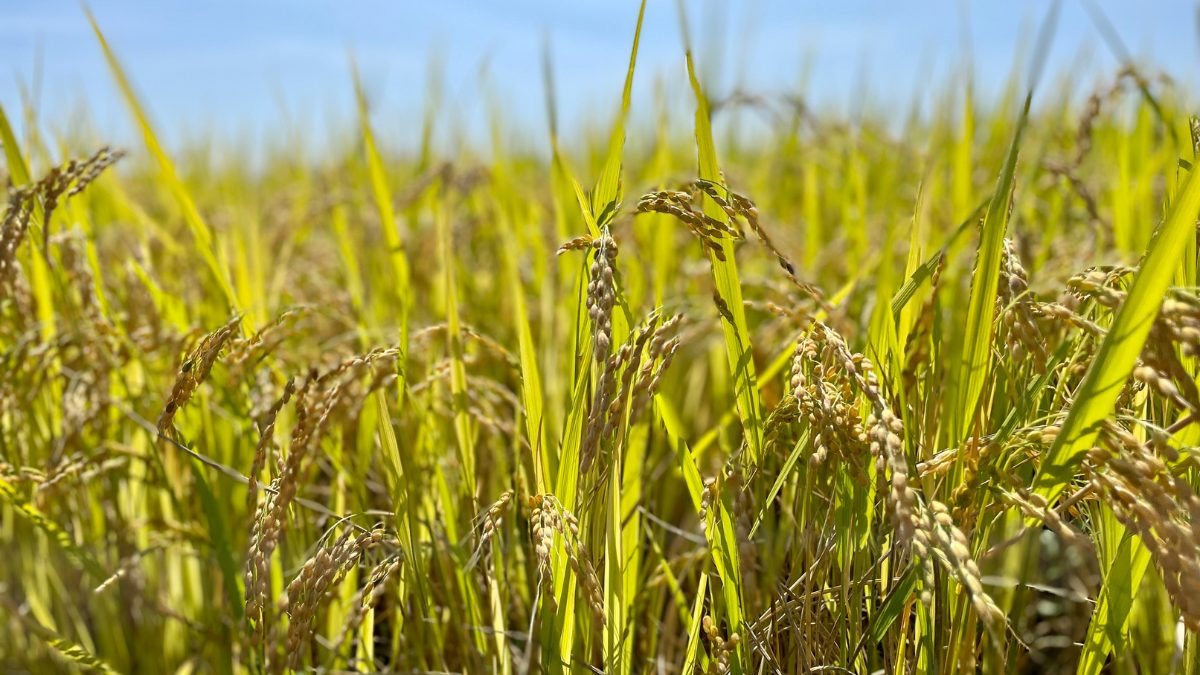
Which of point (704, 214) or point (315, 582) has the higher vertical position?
point (704, 214)

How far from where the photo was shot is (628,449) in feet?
3.63

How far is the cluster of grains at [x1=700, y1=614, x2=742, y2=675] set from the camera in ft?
2.62

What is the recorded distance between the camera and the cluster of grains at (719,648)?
80 centimetres

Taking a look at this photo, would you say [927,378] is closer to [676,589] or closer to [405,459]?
[676,589]

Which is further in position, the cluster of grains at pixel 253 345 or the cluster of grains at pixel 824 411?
the cluster of grains at pixel 253 345

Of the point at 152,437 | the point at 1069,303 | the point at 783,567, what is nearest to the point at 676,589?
the point at 783,567

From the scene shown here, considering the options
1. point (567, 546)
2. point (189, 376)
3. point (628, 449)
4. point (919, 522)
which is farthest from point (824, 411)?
point (189, 376)

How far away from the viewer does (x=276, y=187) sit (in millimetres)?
5219

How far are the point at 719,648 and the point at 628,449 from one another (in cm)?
34

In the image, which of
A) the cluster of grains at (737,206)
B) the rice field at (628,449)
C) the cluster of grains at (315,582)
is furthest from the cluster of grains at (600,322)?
the cluster of grains at (315,582)

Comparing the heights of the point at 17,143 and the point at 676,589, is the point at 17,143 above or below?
above

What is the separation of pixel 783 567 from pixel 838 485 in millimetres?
314

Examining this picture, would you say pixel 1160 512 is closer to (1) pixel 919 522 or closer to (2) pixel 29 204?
(1) pixel 919 522

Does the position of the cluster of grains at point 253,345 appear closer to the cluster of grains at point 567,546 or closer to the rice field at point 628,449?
the rice field at point 628,449
